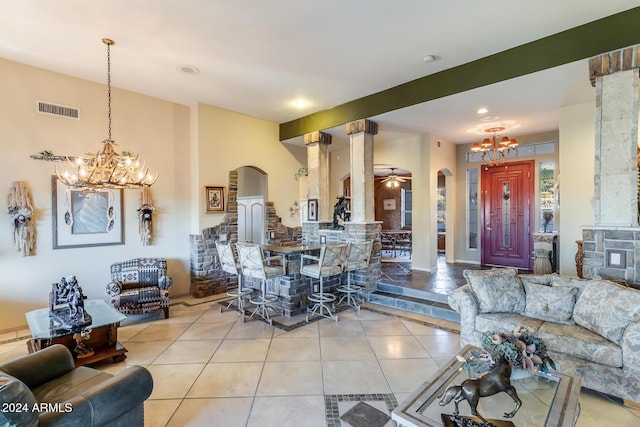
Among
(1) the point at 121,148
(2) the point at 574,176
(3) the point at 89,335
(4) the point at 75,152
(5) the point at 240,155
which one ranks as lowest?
(3) the point at 89,335

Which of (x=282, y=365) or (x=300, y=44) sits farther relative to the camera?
(x=300, y=44)

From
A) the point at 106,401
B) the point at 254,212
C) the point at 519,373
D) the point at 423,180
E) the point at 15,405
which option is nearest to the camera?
the point at 15,405

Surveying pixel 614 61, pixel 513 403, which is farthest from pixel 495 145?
pixel 513 403

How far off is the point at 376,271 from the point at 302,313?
154cm

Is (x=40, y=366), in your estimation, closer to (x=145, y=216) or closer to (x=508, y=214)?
(x=145, y=216)

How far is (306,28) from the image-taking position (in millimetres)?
3223

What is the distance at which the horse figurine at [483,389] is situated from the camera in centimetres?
167

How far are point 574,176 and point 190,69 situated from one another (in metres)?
5.71

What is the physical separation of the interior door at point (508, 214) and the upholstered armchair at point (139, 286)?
6.55m

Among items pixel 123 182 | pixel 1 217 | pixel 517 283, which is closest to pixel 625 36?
pixel 517 283

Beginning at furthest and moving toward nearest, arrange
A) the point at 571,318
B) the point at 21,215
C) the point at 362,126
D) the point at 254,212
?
1. the point at 254,212
2. the point at 362,126
3. the point at 21,215
4. the point at 571,318

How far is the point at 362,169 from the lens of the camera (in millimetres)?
5262

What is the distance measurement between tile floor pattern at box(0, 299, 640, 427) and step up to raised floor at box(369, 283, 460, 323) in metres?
0.17

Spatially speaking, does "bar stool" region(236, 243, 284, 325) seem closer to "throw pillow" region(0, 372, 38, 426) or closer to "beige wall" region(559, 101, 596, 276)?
"throw pillow" region(0, 372, 38, 426)
